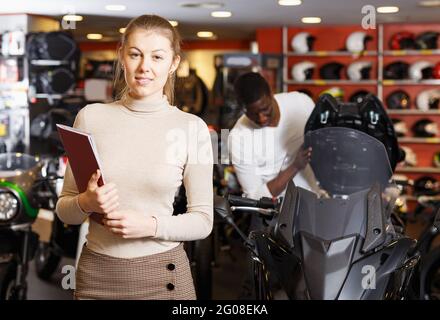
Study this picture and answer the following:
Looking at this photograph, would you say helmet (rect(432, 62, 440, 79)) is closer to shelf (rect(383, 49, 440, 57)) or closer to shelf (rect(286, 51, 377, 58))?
shelf (rect(383, 49, 440, 57))

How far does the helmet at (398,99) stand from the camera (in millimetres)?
8039

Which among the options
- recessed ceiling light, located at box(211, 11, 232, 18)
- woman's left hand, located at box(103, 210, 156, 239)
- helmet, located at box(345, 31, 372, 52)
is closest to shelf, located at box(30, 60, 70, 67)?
recessed ceiling light, located at box(211, 11, 232, 18)

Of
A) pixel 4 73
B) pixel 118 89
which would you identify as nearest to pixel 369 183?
pixel 118 89

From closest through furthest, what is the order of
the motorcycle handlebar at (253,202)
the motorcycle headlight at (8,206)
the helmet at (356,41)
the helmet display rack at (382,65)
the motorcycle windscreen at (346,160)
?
1. the motorcycle handlebar at (253,202)
2. the motorcycle windscreen at (346,160)
3. the motorcycle headlight at (8,206)
4. the helmet at (356,41)
5. the helmet display rack at (382,65)

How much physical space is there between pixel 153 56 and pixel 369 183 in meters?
1.16

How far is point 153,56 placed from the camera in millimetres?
1441

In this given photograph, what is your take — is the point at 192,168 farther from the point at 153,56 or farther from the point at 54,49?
the point at 54,49

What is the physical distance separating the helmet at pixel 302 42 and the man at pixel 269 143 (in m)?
5.08

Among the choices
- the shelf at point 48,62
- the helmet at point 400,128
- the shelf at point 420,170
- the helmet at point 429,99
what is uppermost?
the shelf at point 48,62

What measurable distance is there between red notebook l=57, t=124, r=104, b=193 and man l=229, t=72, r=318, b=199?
1232mm

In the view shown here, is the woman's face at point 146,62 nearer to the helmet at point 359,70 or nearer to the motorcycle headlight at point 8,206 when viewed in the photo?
the motorcycle headlight at point 8,206

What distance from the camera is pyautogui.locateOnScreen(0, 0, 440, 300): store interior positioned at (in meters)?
4.25

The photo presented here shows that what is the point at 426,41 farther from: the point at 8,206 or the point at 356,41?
the point at 8,206

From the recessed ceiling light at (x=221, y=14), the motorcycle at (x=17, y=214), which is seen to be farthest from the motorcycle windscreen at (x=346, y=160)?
the recessed ceiling light at (x=221, y=14)
